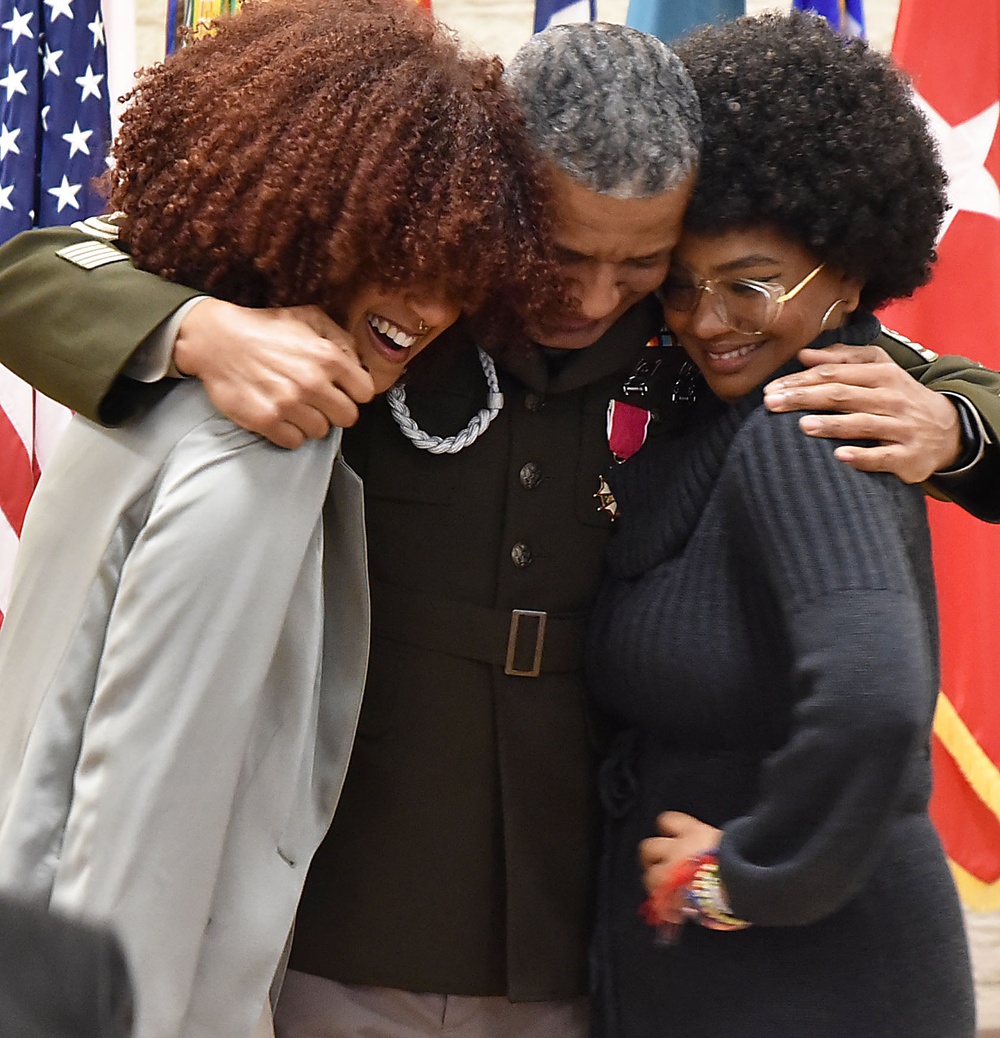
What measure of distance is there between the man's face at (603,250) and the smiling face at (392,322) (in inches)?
6.4

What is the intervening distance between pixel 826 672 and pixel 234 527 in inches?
21.4

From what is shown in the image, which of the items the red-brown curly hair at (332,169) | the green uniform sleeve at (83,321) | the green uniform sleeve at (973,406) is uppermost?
the red-brown curly hair at (332,169)

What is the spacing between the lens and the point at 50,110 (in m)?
2.55

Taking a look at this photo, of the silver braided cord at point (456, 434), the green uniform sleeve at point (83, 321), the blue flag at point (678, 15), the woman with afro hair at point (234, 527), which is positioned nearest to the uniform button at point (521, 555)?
the silver braided cord at point (456, 434)

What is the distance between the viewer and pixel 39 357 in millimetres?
1298

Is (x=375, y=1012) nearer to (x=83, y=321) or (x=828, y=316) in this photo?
(x=83, y=321)

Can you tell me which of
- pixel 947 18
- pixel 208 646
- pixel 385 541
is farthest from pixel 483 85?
pixel 947 18

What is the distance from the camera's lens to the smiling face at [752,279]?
4.83 feet

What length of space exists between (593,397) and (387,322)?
33 centimetres

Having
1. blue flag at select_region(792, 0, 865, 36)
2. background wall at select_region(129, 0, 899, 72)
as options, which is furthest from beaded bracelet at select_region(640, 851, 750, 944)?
background wall at select_region(129, 0, 899, 72)

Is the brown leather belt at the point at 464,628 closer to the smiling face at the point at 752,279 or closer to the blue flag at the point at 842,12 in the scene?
the smiling face at the point at 752,279

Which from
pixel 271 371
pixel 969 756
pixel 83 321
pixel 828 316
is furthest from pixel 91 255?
pixel 969 756

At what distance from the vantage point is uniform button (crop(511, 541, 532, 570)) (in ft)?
5.01

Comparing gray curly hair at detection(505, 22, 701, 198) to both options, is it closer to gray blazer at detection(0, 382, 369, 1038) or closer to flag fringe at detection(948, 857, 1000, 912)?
gray blazer at detection(0, 382, 369, 1038)
